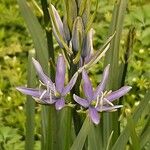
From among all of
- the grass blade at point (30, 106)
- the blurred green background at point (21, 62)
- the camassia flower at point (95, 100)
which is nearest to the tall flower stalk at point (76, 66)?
the camassia flower at point (95, 100)

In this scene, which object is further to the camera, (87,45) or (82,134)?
(82,134)

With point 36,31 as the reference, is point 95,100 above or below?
below

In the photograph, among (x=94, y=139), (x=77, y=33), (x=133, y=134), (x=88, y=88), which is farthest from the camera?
(x=94, y=139)

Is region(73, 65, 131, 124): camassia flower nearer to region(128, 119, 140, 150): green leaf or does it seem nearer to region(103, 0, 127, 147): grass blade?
region(128, 119, 140, 150): green leaf

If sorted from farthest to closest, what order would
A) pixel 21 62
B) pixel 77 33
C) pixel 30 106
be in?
pixel 21 62
pixel 30 106
pixel 77 33

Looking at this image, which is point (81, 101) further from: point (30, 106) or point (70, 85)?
point (30, 106)

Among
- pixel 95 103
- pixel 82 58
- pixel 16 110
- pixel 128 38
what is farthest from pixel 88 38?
pixel 16 110

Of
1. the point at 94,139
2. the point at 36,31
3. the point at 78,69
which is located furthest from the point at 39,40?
the point at 78,69

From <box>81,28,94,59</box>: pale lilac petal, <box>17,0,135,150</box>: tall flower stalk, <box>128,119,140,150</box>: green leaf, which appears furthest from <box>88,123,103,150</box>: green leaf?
<box>81,28,94,59</box>: pale lilac petal
